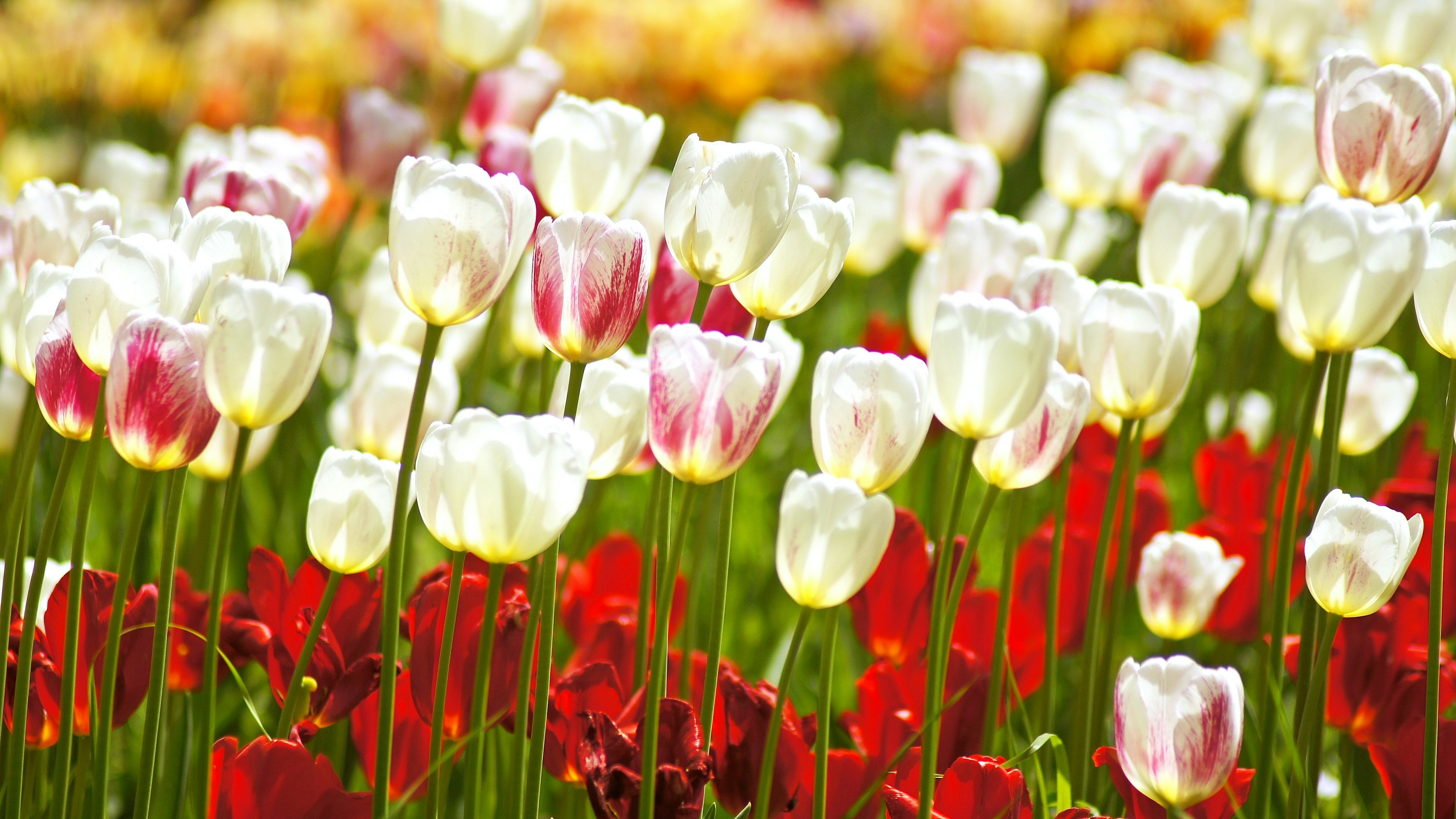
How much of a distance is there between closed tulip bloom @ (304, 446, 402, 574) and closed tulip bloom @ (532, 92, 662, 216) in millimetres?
277

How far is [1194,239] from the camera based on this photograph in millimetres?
927

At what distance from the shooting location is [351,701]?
69 cm

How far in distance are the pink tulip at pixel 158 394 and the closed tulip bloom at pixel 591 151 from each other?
1.08 feet

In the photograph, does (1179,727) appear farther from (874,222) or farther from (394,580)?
(874,222)

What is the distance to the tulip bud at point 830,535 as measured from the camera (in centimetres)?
59

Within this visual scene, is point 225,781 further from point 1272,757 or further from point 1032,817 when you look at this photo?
point 1272,757

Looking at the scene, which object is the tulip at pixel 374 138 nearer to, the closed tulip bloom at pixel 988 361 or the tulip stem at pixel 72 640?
the tulip stem at pixel 72 640

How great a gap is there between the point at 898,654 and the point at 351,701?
43 centimetres

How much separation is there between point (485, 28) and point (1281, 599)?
0.93 m

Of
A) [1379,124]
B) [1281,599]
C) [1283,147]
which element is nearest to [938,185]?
[1283,147]

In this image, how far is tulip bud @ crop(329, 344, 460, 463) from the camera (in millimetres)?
888

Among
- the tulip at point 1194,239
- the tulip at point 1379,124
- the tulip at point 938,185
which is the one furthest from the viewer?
the tulip at point 938,185

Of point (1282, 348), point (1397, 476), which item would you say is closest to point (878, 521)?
point (1397, 476)

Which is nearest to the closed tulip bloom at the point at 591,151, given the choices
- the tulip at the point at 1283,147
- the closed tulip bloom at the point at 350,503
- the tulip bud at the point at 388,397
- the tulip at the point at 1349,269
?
the tulip bud at the point at 388,397
